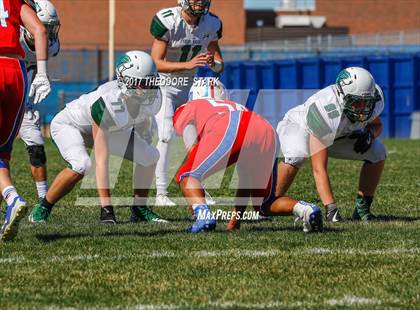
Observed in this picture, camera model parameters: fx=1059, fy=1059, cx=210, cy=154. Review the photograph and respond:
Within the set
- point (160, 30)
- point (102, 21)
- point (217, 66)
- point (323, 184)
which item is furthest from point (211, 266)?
point (102, 21)

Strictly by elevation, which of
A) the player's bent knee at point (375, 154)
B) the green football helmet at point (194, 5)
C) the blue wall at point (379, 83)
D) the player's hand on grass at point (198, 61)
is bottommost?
the blue wall at point (379, 83)

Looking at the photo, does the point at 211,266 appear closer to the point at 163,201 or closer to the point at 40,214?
the point at 40,214

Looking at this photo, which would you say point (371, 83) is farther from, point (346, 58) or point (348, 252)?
point (346, 58)

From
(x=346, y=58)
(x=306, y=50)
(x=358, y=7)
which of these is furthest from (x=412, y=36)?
(x=358, y=7)

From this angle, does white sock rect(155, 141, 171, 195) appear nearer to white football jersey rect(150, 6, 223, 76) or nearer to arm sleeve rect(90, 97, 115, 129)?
white football jersey rect(150, 6, 223, 76)

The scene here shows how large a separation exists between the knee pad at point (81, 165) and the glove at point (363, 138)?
1934 millimetres

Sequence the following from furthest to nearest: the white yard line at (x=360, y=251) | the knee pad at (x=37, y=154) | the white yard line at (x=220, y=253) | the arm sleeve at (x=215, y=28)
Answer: the arm sleeve at (x=215, y=28) → the knee pad at (x=37, y=154) → the white yard line at (x=360, y=251) → the white yard line at (x=220, y=253)

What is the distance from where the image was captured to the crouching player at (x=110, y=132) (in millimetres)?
7289

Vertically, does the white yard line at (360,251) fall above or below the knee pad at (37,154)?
below

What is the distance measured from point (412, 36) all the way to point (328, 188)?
25827 millimetres

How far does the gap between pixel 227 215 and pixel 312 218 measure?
1.65m

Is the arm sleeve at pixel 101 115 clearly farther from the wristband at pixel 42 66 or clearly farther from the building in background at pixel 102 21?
the building in background at pixel 102 21

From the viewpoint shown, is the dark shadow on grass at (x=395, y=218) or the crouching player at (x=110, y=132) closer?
the crouching player at (x=110, y=132)

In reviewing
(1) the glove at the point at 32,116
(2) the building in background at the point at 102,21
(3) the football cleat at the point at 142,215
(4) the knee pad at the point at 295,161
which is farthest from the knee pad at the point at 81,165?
(2) the building in background at the point at 102,21
